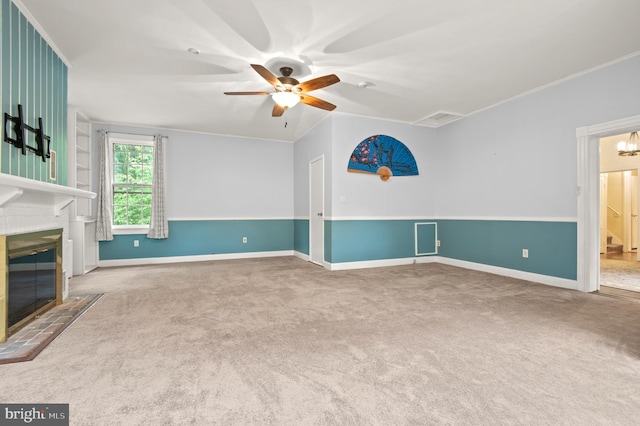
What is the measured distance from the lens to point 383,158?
5.26 m

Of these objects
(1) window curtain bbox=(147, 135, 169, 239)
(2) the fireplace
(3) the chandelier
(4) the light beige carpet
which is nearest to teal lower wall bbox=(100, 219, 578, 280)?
(1) window curtain bbox=(147, 135, 169, 239)

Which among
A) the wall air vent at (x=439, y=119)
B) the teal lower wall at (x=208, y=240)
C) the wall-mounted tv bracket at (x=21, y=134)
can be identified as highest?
the wall air vent at (x=439, y=119)

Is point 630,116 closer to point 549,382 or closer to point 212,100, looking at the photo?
point 549,382

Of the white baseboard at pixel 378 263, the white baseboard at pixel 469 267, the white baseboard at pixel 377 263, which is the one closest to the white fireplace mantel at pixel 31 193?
the white baseboard at pixel 378 263

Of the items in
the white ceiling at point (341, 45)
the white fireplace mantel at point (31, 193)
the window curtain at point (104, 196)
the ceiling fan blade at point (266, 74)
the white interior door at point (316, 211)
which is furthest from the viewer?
the white interior door at point (316, 211)

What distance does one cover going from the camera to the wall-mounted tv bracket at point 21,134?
2.28m

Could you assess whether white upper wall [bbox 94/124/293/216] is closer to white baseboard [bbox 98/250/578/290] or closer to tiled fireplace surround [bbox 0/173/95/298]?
white baseboard [bbox 98/250/578/290]

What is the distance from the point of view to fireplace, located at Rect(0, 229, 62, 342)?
2139mm

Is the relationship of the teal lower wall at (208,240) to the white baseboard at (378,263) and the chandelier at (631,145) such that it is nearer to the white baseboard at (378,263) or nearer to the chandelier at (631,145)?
the white baseboard at (378,263)

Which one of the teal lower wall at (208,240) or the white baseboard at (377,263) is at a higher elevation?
the teal lower wall at (208,240)

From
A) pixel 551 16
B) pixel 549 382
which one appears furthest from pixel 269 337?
pixel 551 16

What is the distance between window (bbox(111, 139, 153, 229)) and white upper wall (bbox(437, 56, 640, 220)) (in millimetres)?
5593

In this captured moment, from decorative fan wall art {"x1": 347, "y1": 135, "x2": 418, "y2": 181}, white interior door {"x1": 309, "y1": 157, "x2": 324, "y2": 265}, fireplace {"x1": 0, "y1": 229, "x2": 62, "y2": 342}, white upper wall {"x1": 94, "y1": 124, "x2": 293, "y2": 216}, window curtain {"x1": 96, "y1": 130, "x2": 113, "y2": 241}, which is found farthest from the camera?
white upper wall {"x1": 94, "y1": 124, "x2": 293, "y2": 216}

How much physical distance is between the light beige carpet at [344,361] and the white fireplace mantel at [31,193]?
Answer: 1.06m
